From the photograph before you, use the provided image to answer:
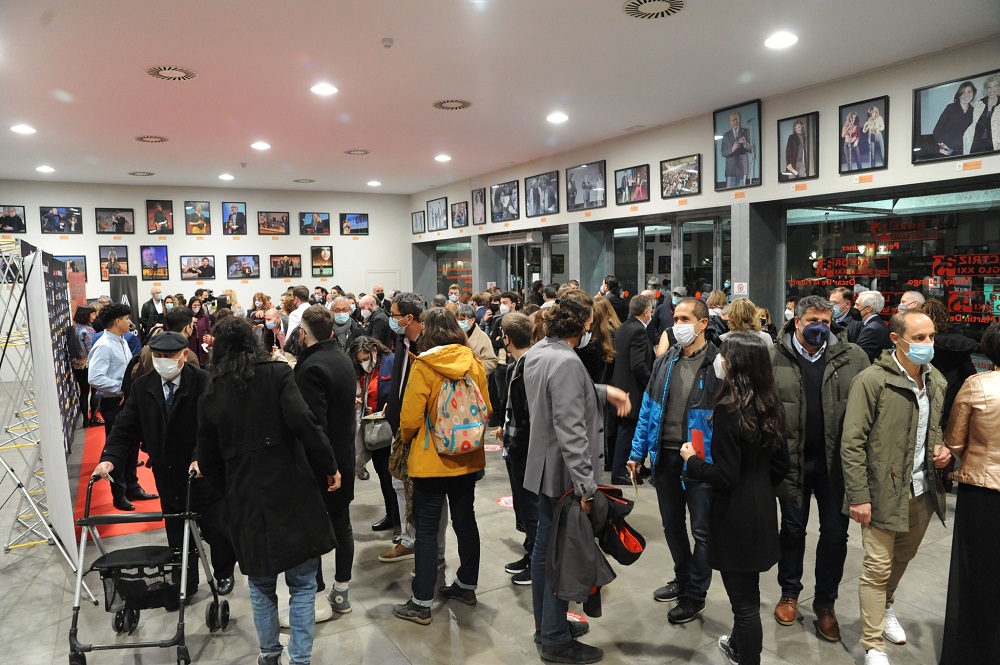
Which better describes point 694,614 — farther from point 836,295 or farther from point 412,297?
point 836,295

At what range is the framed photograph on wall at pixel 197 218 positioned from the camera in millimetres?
15336

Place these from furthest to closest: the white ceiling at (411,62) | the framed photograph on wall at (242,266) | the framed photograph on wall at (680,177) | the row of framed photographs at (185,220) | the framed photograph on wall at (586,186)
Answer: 1. the framed photograph on wall at (242,266)
2. the row of framed photographs at (185,220)
3. the framed photograph on wall at (586,186)
4. the framed photograph on wall at (680,177)
5. the white ceiling at (411,62)

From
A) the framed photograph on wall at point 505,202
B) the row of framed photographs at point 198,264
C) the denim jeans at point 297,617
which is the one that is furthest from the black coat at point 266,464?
the row of framed photographs at point 198,264

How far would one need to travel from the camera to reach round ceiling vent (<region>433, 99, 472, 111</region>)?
8.10 m

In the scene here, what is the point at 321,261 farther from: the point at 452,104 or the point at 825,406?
the point at 825,406

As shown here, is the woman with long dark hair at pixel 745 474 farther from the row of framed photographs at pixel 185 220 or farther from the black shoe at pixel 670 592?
the row of framed photographs at pixel 185 220

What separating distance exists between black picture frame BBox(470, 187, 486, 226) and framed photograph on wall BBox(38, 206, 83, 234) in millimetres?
8703

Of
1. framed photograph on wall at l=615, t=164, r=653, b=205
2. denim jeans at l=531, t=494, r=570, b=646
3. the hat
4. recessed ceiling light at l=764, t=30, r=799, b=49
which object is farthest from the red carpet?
framed photograph on wall at l=615, t=164, r=653, b=205

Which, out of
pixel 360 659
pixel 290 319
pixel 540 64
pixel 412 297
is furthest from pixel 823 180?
pixel 360 659

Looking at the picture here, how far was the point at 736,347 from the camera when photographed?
2.67 metres

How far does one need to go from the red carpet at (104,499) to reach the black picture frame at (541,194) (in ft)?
25.7

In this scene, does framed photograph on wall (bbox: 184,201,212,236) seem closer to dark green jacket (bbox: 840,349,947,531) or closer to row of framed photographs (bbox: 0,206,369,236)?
row of framed photographs (bbox: 0,206,369,236)

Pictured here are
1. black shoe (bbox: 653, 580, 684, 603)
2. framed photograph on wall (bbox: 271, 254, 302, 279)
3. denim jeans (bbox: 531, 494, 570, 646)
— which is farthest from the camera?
framed photograph on wall (bbox: 271, 254, 302, 279)

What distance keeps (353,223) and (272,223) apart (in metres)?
2.04
